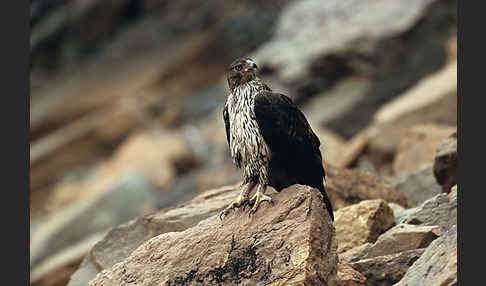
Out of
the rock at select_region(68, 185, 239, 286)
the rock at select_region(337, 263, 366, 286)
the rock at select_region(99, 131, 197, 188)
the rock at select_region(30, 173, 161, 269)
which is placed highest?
the rock at select_region(99, 131, 197, 188)

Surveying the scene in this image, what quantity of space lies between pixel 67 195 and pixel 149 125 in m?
2.51

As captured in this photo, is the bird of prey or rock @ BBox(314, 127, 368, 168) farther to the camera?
rock @ BBox(314, 127, 368, 168)

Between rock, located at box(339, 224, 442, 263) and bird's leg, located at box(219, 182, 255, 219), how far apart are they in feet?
3.40

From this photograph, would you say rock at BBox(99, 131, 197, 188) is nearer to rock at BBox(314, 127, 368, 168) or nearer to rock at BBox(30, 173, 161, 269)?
rock at BBox(30, 173, 161, 269)

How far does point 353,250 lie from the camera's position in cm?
787

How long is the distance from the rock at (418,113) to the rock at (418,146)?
0.75 metres

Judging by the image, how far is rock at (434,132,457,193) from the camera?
30.5 ft

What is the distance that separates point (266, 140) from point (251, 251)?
3.96ft

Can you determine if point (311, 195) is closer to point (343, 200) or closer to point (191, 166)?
point (343, 200)

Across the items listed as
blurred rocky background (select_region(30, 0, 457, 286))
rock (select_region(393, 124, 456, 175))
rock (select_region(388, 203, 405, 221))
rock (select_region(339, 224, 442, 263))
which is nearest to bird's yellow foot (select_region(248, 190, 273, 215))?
rock (select_region(339, 224, 442, 263))

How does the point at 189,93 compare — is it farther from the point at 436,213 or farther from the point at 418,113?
the point at 436,213

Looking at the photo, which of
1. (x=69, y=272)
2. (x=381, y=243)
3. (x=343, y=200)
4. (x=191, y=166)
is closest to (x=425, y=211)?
(x=381, y=243)

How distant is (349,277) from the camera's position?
6.92 m

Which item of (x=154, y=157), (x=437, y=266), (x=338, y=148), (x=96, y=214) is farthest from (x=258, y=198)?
(x=154, y=157)
